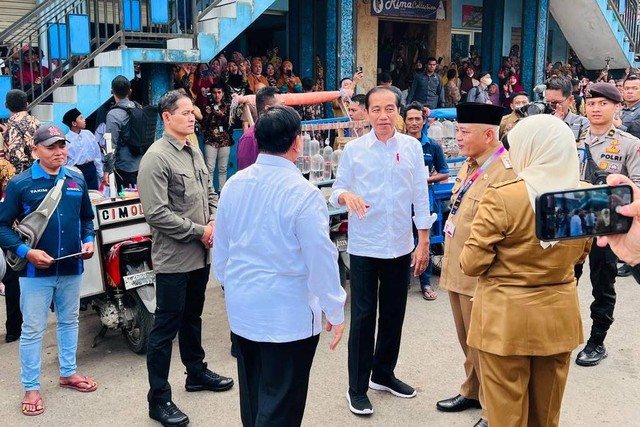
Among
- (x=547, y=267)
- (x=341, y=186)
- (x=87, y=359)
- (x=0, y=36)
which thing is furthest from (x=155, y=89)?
(x=547, y=267)

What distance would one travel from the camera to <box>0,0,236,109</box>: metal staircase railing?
8.06 meters

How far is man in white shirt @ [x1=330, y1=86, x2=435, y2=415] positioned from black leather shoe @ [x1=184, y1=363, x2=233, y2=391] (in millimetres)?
831

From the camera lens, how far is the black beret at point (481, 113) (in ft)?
11.6

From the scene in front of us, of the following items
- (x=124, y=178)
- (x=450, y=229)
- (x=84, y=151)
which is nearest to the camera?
(x=450, y=229)

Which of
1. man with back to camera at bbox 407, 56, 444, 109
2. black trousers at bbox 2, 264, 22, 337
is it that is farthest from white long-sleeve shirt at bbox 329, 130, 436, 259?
man with back to camera at bbox 407, 56, 444, 109

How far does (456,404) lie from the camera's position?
157 inches

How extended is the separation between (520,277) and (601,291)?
7.19ft

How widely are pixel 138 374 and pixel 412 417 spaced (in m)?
1.87

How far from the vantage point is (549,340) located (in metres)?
A: 2.83

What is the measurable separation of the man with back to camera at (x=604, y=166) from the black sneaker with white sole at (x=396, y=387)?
4.46ft

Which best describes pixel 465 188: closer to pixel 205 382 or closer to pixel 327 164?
pixel 205 382

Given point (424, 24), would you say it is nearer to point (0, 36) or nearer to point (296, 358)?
point (0, 36)

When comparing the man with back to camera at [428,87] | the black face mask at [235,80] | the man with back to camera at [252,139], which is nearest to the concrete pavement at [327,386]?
the man with back to camera at [252,139]

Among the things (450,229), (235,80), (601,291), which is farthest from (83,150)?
(601,291)
